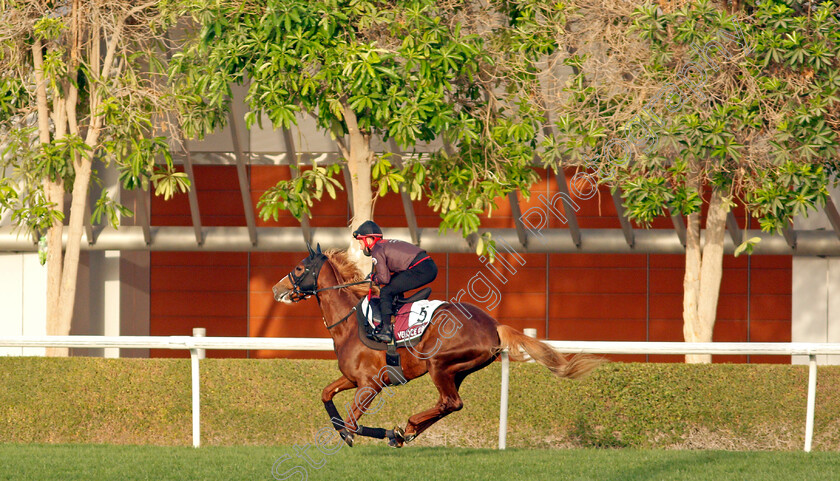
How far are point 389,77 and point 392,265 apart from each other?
156 inches

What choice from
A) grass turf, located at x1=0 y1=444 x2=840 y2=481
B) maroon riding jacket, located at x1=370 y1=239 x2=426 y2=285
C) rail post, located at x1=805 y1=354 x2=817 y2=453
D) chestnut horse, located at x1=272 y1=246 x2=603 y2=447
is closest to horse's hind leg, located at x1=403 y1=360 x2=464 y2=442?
chestnut horse, located at x1=272 y1=246 x2=603 y2=447

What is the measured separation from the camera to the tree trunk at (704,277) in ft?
42.0

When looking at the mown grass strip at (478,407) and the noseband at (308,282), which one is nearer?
the noseband at (308,282)

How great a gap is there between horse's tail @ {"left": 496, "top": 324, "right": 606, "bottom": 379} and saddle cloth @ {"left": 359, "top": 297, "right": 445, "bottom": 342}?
51 centimetres

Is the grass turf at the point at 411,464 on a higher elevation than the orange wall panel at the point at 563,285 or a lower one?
lower

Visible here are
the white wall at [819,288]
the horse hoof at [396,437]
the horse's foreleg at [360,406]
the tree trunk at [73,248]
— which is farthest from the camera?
the white wall at [819,288]

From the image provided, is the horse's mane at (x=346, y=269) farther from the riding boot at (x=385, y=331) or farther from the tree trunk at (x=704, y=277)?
the tree trunk at (x=704, y=277)

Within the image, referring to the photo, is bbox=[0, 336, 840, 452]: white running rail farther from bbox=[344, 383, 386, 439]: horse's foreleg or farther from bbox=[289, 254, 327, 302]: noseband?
bbox=[344, 383, 386, 439]: horse's foreleg

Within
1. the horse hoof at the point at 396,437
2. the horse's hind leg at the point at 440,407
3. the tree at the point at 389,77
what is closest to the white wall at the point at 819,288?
the tree at the point at 389,77

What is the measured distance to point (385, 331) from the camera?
20.2 ft

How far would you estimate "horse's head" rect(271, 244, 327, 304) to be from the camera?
21.1 feet

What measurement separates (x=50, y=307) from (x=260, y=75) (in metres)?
4.94

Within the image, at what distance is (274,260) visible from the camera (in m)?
19.9

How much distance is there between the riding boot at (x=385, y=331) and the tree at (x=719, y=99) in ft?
11.9
